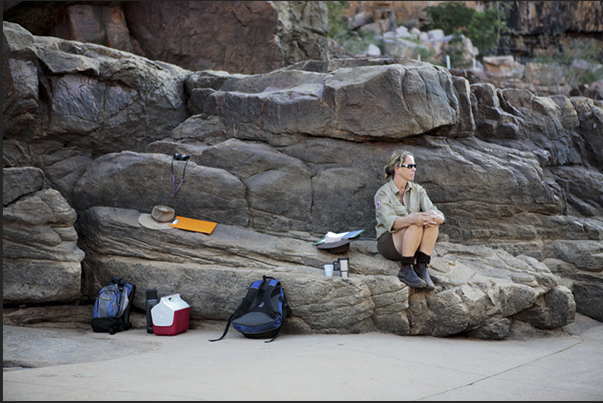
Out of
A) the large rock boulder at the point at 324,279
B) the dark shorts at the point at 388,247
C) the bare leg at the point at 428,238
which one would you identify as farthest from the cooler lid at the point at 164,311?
the bare leg at the point at 428,238

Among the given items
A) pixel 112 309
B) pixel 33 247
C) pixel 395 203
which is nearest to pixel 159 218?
pixel 112 309

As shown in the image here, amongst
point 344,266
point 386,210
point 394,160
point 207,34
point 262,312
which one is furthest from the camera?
point 207,34

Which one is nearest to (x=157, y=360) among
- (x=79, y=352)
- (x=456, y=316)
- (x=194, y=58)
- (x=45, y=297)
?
(x=79, y=352)

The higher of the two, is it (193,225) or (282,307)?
(193,225)

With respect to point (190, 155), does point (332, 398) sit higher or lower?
lower

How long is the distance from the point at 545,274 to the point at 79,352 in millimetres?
5410

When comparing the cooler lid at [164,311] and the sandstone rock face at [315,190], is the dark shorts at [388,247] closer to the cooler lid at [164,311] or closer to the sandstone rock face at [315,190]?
the sandstone rock face at [315,190]

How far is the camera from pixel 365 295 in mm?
6027

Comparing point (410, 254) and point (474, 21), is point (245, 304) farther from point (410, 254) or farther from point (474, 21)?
point (474, 21)

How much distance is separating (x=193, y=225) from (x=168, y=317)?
4.19 feet

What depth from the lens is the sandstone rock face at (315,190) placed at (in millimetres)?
6262

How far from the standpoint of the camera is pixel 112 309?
20.4 feet

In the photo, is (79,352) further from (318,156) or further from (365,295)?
(318,156)

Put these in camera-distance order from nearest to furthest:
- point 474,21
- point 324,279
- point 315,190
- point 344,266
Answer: point 324,279
point 344,266
point 315,190
point 474,21
